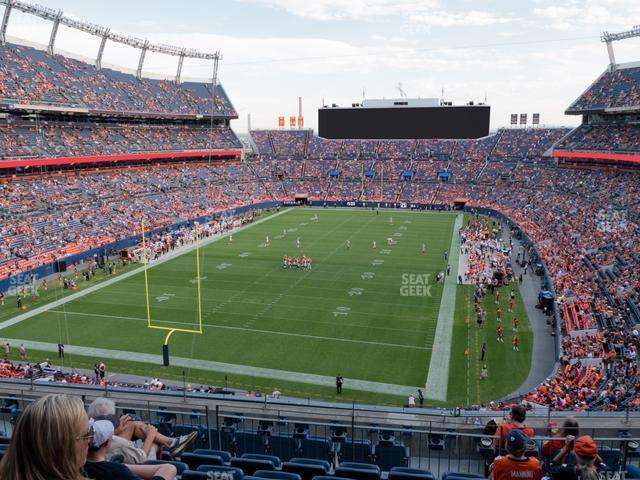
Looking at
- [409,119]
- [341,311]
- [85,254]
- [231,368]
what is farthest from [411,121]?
[231,368]

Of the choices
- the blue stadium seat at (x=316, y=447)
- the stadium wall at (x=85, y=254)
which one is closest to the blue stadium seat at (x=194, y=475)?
the blue stadium seat at (x=316, y=447)

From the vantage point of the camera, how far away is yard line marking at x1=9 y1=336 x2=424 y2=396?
1839cm

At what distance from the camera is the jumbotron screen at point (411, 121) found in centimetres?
7013

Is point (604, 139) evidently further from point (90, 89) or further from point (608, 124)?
point (90, 89)

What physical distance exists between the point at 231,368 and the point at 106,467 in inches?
702

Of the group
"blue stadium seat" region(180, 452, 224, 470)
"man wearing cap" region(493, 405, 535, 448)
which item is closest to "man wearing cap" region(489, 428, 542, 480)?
"man wearing cap" region(493, 405, 535, 448)

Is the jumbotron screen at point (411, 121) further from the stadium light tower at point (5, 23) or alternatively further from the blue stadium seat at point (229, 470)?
the blue stadium seat at point (229, 470)

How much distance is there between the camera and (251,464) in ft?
22.1

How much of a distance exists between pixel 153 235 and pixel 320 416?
114 feet

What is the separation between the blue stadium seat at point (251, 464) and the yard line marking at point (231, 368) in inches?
466

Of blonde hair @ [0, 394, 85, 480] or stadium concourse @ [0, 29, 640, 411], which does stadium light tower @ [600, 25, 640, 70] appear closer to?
stadium concourse @ [0, 29, 640, 411]

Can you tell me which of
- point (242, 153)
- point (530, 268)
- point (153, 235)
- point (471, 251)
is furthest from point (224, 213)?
point (530, 268)

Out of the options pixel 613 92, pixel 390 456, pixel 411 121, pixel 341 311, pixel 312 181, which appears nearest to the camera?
pixel 390 456

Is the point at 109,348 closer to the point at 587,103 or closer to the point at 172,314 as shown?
the point at 172,314
